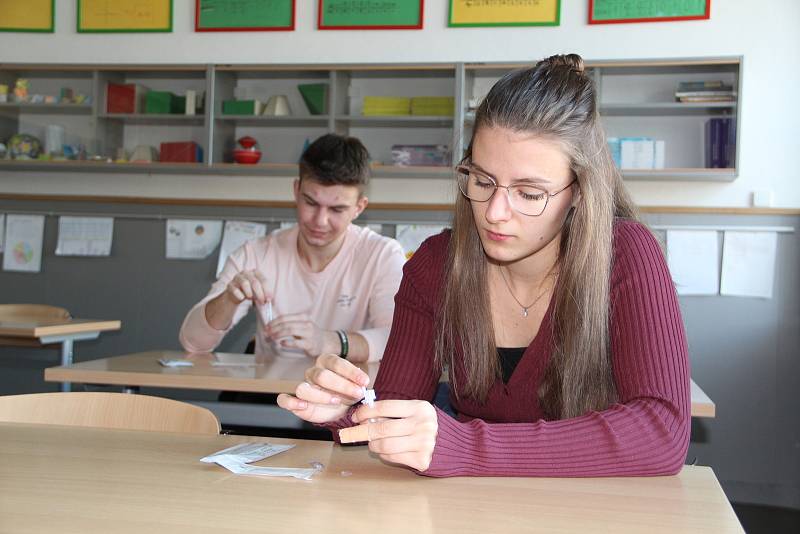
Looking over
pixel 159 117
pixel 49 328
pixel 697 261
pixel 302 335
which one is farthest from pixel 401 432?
pixel 159 117

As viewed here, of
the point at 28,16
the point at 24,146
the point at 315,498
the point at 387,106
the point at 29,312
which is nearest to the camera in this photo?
the point at 315,498

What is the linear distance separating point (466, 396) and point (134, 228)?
3.45m

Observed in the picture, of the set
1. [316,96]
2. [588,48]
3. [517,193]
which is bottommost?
[517,193]

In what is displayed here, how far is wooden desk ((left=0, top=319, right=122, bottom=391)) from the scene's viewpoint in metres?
2.92

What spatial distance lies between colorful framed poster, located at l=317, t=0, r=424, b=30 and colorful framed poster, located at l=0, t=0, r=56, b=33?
1565mm

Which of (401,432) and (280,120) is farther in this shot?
(280,120)

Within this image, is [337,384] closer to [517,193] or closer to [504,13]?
[517,193]

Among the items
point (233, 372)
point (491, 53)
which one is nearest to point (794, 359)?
point (491, 53)

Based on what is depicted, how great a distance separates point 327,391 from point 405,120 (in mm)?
3060

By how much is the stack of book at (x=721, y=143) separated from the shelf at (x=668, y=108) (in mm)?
63

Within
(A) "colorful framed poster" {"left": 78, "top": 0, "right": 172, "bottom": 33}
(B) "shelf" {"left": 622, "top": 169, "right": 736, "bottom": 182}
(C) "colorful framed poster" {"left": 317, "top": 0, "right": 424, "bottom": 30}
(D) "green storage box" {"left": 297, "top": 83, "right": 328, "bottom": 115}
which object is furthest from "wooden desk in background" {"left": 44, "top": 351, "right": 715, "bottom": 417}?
(A) "colorful framed poster" {"left": 78, "top": 0, "right": 172, "bottom": 33}

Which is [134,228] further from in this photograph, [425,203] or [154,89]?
[425,203]

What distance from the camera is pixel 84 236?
4.52 m

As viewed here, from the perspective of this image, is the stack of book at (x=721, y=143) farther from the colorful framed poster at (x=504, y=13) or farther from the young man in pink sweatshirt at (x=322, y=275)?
the young man in pink sweatshirt at (x=322, y=275)
